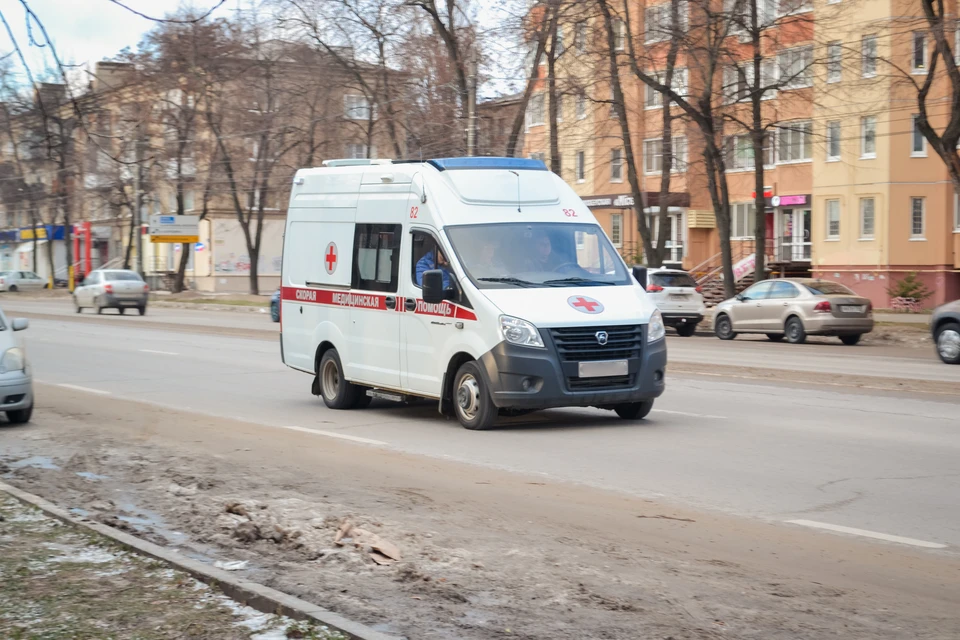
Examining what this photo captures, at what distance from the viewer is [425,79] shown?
142 ft

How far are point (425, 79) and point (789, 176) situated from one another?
67.6ft

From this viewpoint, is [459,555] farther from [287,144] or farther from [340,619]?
[287,144]

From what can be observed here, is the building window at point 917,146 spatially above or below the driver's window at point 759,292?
above

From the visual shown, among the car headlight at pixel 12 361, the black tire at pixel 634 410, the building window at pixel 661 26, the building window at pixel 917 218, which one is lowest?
the black tire at pixel 634 410

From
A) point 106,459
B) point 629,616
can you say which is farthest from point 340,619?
point 106,459

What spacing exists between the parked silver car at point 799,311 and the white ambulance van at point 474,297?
16317 millimetres

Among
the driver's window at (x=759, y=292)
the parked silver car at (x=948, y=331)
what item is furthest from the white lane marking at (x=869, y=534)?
the driver's window at (x=759, y=292)

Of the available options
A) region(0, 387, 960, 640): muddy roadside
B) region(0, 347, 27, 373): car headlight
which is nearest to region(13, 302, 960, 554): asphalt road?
region(0, 387, 960, 640): muddy roadside

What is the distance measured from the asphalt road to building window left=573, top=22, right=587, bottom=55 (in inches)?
775

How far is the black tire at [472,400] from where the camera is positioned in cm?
1183

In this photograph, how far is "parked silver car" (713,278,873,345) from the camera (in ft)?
91.5

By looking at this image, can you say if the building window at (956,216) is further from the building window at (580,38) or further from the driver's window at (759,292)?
the driver's window at (759,292)

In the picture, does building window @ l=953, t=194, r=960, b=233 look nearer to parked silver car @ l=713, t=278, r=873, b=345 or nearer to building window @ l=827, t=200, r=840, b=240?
building window @ l=827, t=200, r=840, b=240

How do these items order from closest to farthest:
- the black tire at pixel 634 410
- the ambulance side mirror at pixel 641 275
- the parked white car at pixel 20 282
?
1. the black tire at pixel 634 410
2. the ambulance side mirror at pixel 641 275
3. the parked white car at pixel 20 282
